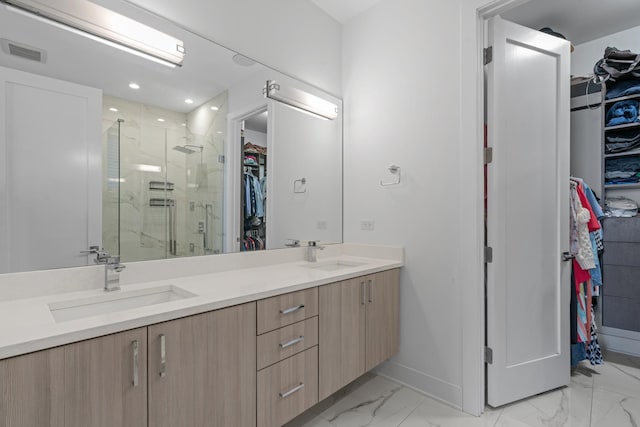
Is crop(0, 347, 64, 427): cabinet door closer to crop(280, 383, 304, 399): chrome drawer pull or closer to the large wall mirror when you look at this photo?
the large wall mirror

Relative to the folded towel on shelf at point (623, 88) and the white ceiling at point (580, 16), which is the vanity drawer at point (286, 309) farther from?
the folded towel on shelf at point (623, 88)

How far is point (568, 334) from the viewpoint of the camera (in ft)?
6.68

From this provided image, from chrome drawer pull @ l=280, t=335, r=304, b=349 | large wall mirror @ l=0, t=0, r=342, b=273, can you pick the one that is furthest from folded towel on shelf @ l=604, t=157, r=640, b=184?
chrome drawer pull @ l=280, t=335, r=304, b=349

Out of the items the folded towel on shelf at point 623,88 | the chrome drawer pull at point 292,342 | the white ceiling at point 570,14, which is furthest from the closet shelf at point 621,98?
the chrome drawer pull at point 292,342

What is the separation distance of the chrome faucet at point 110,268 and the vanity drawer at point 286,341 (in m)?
0.67

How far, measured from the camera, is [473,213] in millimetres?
1796

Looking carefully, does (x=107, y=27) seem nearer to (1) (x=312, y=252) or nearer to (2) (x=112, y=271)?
(2) (x=112, y=271)

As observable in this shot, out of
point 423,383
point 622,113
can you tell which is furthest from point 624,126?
point 423,383

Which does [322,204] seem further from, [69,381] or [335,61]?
[69,381]

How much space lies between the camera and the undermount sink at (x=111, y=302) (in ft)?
3.85

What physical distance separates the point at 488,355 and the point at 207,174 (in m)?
1.92

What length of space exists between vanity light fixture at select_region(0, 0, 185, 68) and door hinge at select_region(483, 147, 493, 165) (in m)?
1.76

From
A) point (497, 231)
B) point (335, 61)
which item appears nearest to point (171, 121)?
point (335, 61)

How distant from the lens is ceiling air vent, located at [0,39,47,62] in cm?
117
